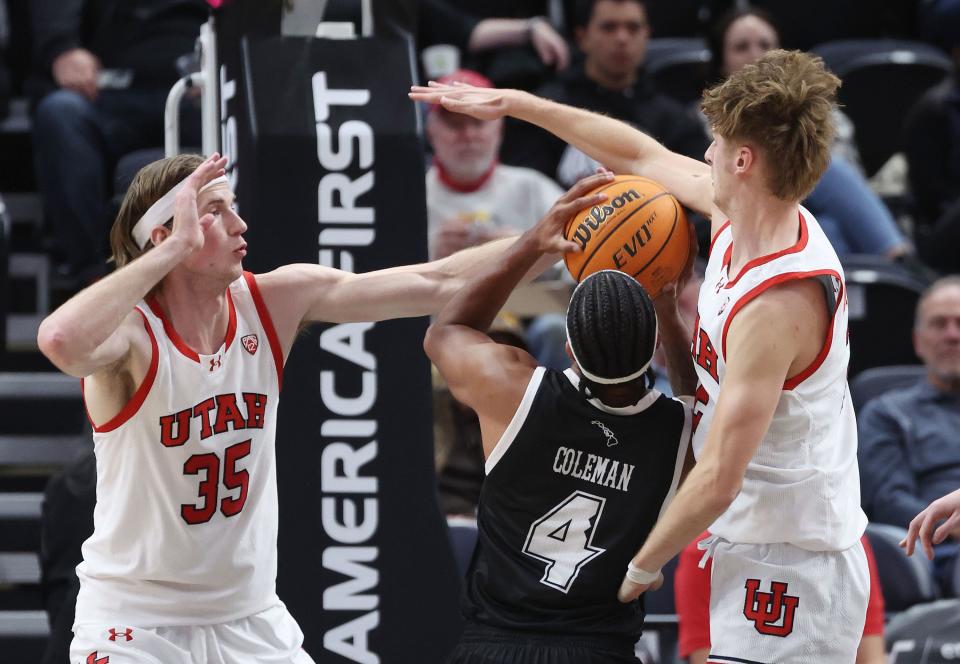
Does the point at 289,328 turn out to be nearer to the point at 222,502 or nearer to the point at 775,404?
the point at 222,502

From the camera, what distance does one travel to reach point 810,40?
9.90 meters

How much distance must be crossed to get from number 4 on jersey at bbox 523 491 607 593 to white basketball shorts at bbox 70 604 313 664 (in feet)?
2.56

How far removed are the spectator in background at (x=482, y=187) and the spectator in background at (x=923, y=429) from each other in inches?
60.9

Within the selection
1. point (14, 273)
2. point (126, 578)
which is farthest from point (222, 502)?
point (14, 273)

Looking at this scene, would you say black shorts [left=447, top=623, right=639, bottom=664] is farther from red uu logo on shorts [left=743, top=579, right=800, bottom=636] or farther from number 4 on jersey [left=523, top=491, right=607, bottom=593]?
red uu logo on shorts [left=743, top=579, right=800, bottom=636]

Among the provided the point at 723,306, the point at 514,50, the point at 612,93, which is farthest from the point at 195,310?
the point at 514,50

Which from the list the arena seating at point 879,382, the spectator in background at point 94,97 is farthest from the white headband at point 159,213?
the arena seating at point 879,382

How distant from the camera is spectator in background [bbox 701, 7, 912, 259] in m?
8.12

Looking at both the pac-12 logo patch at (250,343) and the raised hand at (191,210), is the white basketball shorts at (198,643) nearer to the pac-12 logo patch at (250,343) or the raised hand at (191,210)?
the pac-12 logo patch at (250,343)

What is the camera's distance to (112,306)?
367 cm

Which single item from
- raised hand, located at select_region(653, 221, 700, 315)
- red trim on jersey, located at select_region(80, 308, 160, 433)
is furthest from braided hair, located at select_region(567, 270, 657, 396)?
red trim on jersey, located at select_region(80, 308, 160, 433)

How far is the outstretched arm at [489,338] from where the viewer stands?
152 inches

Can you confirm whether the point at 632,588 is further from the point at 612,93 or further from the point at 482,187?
the point at 612,93

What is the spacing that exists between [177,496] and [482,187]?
12.7 ft
